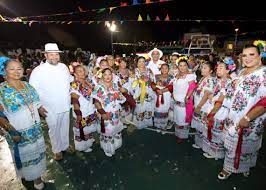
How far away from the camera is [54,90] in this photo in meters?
3.80

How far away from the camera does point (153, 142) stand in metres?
4.78

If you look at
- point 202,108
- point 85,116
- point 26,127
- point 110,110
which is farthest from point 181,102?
point 26,127

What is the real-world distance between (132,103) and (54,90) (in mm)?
1574

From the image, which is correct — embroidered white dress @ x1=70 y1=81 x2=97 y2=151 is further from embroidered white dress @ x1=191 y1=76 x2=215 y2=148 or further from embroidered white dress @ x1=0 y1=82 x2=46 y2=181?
embroidered white dress @ x1=191 y1=76 x2=215 y2=148

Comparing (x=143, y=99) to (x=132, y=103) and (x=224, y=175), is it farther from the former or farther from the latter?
(x=224, y=175)

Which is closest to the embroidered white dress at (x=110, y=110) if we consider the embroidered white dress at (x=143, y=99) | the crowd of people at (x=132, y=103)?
the crowd of people at (x=132, y=103)

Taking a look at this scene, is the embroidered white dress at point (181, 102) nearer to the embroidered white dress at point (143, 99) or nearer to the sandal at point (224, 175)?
the embroidered white dress at point (143, 99)

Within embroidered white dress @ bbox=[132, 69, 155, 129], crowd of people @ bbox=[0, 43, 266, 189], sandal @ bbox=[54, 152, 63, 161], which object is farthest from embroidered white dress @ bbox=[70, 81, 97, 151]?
embroidered white dress @ bbox=[132, 69, 155, 129]

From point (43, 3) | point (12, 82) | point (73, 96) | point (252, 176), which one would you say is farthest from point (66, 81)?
point (43, 3)

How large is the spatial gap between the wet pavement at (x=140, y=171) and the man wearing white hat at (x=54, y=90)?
0.57 meters

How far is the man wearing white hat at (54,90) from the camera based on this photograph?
3707 mm

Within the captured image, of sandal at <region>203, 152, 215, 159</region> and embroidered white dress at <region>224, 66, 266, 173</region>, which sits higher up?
embroidered white dress at <region>224, 66, 266, 173</region>

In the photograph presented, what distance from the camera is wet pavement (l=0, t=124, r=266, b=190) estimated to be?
132 inches

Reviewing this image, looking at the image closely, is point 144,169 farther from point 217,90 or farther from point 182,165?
point 217,90
